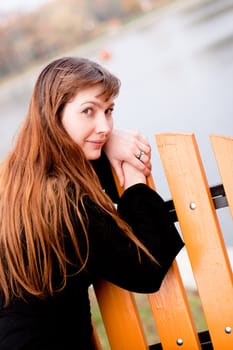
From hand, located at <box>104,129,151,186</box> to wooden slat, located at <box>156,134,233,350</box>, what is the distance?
58 millimetres

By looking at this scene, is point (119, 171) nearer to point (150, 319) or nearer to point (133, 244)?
point (133, 244)

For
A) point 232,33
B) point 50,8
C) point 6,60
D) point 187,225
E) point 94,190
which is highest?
point 50,8

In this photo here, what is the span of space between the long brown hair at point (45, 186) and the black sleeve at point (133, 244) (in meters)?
0.03

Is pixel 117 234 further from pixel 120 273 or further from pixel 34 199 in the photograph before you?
pixel 34 199

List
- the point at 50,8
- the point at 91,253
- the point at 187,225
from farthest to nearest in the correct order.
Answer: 1. the point at 50,8
2. the point at 187,225
3. the point at 91,253

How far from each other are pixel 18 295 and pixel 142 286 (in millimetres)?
365

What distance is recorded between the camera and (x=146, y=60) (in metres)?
21.5

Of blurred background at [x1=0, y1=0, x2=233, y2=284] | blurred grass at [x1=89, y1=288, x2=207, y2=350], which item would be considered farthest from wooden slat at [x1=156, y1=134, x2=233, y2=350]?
blurred grass at [x1=89, y1=288, x2=207, y2=350]

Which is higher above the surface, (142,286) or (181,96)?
(181,96)

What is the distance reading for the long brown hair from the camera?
2.01 meters

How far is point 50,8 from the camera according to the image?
52594 millimetres

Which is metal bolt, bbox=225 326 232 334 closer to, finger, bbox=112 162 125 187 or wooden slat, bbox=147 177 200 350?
wooden slat, bbox=147 177 200 350

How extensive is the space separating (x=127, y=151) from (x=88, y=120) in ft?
0.61

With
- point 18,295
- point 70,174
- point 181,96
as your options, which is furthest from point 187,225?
point 181,96
